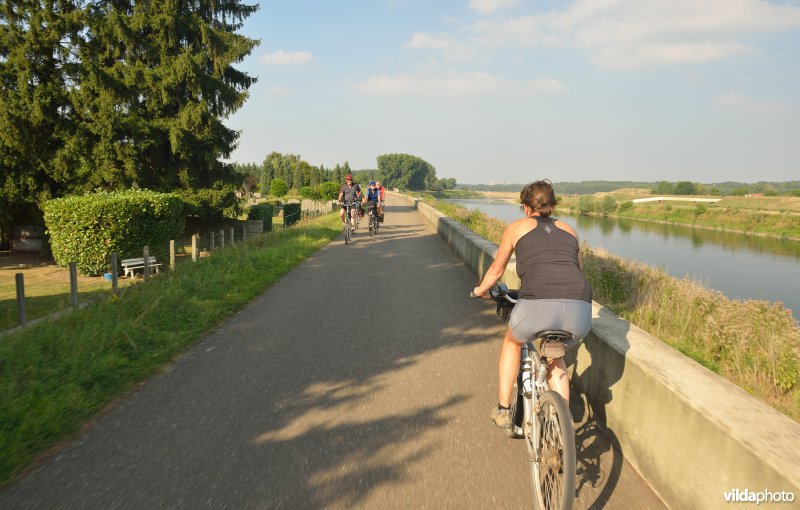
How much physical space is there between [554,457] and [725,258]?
24.4 metres

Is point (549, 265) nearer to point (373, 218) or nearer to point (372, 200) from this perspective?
point (372, 200)

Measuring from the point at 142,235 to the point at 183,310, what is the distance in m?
10.1

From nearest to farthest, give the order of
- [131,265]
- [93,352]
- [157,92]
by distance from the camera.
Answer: [93,352] → [131,265] → [157,92]

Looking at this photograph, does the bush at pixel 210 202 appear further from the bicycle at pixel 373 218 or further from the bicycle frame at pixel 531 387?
the bicycle frame at pixel 531 387

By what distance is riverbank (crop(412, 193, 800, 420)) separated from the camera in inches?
159

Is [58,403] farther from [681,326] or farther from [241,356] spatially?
[681,326]

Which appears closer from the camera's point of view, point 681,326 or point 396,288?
point 681,326

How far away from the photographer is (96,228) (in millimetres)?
14141

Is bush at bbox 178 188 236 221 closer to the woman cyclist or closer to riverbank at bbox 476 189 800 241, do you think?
the woman cyclist

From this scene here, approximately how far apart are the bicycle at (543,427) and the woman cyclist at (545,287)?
0.07 metres

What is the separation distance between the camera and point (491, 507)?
2600 mm

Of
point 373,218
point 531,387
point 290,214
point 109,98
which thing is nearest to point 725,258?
point 373,218

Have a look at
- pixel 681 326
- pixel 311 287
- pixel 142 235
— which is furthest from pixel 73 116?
pixel 681 326

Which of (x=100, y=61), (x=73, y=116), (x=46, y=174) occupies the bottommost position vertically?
(x=46, y=174)
